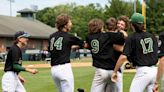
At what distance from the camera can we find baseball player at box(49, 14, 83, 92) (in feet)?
31.1

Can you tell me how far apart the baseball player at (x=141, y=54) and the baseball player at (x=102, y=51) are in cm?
112

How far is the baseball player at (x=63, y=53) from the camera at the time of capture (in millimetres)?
9469

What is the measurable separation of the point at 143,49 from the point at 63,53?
1.88 metres

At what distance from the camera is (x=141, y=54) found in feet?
27.5

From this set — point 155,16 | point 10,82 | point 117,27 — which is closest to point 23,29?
point 155,16

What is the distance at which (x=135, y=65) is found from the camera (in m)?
8.47

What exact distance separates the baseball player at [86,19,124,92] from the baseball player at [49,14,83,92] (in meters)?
0.37

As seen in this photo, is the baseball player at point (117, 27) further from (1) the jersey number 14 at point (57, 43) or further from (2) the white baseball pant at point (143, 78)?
(2) the white baseball pant at point (143, 78)

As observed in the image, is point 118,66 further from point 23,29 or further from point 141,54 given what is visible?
point 23,29

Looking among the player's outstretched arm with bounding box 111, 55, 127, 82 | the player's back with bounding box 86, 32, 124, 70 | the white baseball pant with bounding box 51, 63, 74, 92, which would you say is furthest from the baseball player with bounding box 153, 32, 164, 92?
the white baseball pant with bounding box 51, 63, 74, 92

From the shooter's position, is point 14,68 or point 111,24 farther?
point 14,68

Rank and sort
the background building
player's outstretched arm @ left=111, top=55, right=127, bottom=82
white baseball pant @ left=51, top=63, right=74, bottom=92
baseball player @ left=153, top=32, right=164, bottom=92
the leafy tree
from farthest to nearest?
the leafy tree
the background building
white baseball pant @ left=51, top=63, right=74, bottom=92
player's outstretched arm @ left=111, top=55, right=127, bottom=82
baseball player @ left=153, top=32, right=164, bottom=92

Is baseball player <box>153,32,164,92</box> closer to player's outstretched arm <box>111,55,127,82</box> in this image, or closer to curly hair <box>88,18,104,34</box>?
player's outstretched arm <box>111,55,127,82</box>

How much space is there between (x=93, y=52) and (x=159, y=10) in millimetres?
57981
